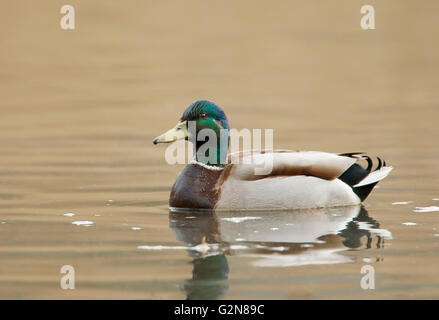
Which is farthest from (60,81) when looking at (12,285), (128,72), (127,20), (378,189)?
(12,285)

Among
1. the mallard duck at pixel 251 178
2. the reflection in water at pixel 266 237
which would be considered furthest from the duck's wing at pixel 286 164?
the reflection in water at pixel 266 237

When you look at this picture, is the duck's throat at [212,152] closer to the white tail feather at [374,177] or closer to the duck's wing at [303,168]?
the duck's wing at [303,168]

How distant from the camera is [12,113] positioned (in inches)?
670

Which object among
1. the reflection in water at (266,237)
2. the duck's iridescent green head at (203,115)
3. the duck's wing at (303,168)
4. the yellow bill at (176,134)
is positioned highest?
the duck's iridescent green head at (203,115)

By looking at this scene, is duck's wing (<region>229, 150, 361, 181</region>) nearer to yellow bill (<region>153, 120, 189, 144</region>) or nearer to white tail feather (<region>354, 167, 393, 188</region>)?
white tail feather (<region>354, 167, 393, 188</region>)

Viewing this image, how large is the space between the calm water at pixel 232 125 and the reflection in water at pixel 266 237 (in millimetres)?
24

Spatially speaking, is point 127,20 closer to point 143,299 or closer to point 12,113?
point 12,113

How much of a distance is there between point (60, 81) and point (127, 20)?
25.9 feet

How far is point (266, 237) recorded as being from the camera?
8492mm

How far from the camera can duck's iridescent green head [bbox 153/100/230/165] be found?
996 centimetres

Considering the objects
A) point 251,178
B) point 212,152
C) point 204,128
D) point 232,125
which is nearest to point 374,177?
point 251,178

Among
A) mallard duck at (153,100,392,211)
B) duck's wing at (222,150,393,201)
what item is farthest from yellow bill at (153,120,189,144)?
duck's wing at (222,150,393,201)

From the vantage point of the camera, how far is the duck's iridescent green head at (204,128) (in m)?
9.96
